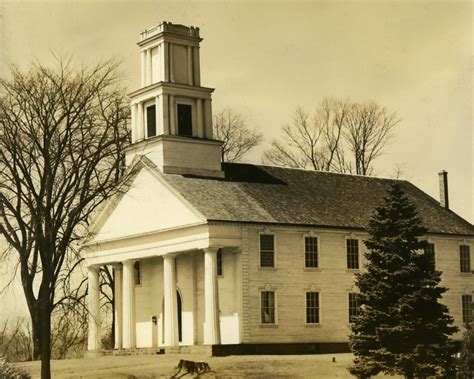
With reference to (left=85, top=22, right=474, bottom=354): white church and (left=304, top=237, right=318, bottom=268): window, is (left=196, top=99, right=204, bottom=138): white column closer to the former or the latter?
(left=85, top=22, right=474, bottom=354): white church

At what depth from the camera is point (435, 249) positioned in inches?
2281

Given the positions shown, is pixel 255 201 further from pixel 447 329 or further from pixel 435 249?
pixel 447 329

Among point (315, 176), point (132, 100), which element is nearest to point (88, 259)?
point (132, 100)

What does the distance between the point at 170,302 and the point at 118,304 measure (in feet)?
23.7

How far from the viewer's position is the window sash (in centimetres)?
5116

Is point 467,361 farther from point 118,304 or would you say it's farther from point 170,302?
point 118,304

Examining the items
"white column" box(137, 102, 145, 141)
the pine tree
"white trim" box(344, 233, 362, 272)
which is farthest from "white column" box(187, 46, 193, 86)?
the pine tree

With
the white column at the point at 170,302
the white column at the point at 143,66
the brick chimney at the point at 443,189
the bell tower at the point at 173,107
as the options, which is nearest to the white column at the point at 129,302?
the white column at the point at 170,302

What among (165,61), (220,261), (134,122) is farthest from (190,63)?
(220,261)

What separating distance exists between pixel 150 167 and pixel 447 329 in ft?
63.9

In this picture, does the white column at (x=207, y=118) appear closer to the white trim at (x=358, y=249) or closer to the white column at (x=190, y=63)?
the white column at (x=190, y=63)

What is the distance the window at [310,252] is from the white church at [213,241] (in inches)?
2.3

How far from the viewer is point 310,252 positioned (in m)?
53.3

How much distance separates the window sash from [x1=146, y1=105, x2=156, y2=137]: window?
402 inches
